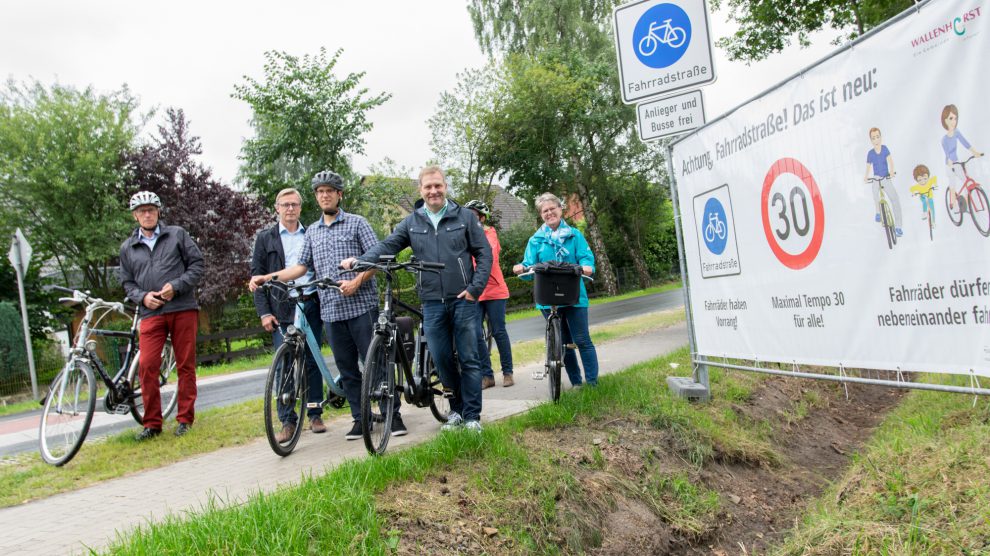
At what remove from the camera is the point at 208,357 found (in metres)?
18.3

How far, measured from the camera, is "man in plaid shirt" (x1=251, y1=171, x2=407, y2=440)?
5547 millimetres

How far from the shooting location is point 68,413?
5.68 meters

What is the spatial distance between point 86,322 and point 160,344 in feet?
2.05

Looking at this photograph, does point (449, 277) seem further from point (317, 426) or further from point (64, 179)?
point (64, 179)

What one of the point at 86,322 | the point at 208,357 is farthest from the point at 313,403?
the point at 208,357

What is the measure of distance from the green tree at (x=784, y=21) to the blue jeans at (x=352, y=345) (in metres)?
14.4

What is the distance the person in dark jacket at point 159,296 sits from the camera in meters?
6.19

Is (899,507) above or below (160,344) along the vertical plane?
below

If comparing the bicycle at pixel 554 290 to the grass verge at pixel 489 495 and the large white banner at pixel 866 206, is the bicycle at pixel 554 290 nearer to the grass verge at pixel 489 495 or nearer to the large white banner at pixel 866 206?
the grass verge at pixel 489 495

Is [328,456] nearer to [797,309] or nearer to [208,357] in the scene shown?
[797,309]

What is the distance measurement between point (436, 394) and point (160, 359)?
8.87 feet

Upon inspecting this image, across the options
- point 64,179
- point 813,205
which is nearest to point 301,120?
point 64,179

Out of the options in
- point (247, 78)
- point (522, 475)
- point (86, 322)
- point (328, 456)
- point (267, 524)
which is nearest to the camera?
point (267, 524)

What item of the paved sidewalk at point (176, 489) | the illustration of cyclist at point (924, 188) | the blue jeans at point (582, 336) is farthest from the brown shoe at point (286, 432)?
the illustration of cyclist at point (924, 188)
